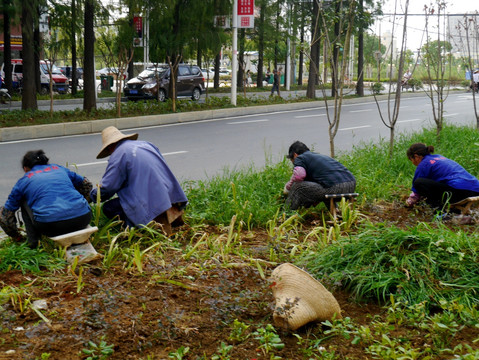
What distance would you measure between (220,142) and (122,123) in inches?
155

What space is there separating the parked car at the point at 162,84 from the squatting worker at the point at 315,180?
20907mm

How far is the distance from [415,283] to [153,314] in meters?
1.70

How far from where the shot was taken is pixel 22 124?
571 inches

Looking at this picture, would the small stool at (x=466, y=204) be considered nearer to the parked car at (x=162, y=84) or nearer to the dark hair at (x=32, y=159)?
the dark hair at (x=32, y=159)

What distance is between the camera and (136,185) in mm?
5469

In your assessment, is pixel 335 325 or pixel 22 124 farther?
pixel 22 124

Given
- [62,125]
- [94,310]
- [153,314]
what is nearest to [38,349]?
[94,310]

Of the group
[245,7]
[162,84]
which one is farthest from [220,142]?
[162,84]

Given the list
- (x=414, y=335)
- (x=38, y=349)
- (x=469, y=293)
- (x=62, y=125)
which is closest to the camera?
(x=38, y=349)

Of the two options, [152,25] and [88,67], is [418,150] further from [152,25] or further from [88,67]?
[152,25]

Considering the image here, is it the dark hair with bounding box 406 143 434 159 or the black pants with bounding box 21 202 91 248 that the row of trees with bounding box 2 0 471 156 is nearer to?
the dark hair with bounding box 406 143 434 159

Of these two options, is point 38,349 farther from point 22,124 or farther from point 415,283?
point 22,124

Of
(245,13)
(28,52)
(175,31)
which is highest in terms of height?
(245,13)

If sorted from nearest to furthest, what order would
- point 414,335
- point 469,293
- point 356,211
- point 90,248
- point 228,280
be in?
point 414,335, point 469,293, point 228,280, point 90,248, point 356,211
